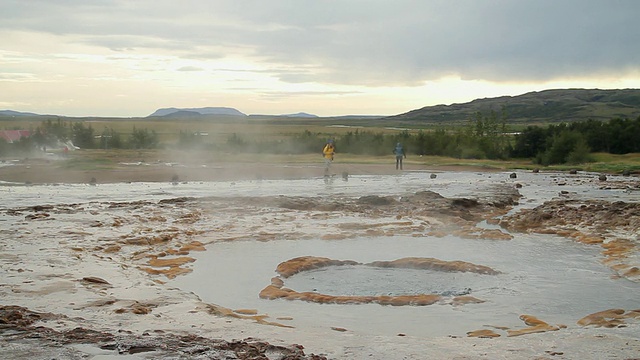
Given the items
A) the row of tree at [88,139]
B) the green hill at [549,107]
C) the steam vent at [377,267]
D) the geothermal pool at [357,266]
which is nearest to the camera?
the geothermal pool at [357,266]

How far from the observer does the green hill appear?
13162 cm

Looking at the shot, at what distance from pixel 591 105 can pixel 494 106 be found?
24.9 metres

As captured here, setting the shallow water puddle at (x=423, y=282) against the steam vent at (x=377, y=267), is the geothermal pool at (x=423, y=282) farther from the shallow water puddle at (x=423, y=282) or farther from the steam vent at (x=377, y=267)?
the steam vent at (x=377, y=267)

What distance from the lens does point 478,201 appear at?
1981 centimetres

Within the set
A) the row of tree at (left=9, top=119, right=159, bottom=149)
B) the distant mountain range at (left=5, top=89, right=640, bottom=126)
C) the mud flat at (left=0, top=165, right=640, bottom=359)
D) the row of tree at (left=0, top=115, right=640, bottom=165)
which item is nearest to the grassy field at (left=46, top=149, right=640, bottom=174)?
the row of tree at (left=0, top=115, right=640, bottom=165)

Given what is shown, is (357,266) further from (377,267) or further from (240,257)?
(240,257)

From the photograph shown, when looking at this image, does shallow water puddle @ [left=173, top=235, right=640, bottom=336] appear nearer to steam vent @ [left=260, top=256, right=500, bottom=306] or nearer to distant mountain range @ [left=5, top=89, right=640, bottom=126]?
steam vent @ [left=260, top=256, right=500, bottom=306]

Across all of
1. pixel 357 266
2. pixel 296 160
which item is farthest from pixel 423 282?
pixel 296 160

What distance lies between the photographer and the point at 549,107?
150250mm

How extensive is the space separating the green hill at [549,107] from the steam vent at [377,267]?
11367 centimetres

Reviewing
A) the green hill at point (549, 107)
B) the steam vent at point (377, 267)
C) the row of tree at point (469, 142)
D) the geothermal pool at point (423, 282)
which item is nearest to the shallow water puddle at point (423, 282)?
the geothermal pool at point (423, 282)

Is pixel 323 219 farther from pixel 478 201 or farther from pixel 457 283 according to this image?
pixel 457 283

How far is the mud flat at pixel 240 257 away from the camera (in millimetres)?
6324

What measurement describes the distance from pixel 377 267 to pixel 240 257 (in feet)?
8.17
